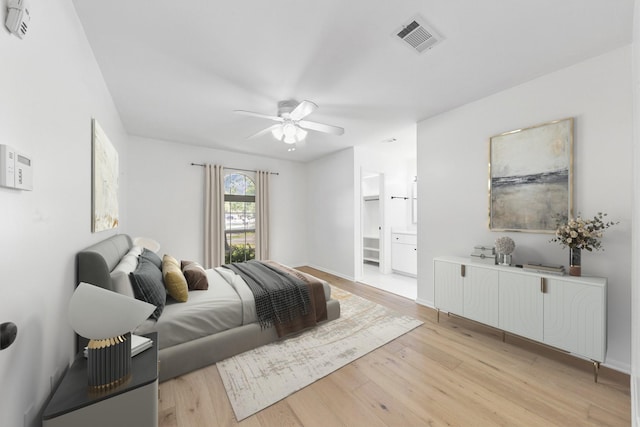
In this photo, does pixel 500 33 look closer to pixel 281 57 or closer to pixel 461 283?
pixel 281 57

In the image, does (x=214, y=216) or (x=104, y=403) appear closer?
(x=104, y=403)

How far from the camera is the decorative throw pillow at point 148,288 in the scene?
5.70ft

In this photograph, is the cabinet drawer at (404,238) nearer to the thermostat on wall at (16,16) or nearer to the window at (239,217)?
the window at (239,217)

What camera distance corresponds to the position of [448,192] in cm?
297

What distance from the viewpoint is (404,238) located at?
4863 mm

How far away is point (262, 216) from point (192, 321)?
10.5 feet

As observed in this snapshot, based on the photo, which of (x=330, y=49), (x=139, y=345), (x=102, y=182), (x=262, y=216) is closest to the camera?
(x=139, y=345)

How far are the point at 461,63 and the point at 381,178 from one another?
2.99 m

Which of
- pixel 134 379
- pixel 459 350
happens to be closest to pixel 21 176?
pixel 134 379

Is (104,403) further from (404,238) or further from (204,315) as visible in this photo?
(404,238)

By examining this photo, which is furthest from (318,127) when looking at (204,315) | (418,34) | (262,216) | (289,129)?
(262,216)

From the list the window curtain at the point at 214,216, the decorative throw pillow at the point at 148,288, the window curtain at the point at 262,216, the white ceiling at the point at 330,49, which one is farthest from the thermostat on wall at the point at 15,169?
the window curtain at the point at 262,216

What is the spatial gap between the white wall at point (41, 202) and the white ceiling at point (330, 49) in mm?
447

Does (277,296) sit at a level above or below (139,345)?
below
